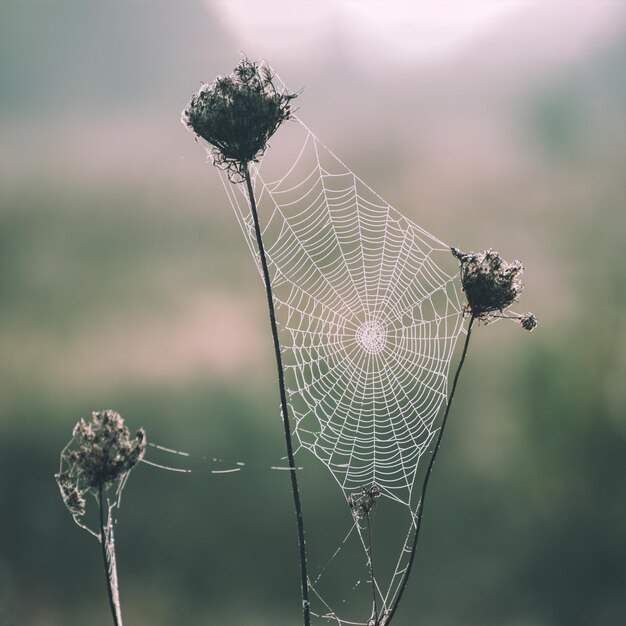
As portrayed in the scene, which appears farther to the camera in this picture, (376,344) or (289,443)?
(376,344)

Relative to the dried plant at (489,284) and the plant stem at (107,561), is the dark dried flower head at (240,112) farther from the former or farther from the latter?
the plant stem at (107,561)

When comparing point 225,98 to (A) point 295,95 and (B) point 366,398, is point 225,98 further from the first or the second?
(B) point 366,398

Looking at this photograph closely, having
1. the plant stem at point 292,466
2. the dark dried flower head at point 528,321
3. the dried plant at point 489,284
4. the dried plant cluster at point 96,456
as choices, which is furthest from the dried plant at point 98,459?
the dark dried flower head at point 528,321

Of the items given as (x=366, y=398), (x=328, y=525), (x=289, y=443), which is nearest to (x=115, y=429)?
(x=289, y=443)

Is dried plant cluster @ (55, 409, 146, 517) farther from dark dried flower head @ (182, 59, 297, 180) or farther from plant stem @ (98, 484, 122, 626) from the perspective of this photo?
dark dried flower head @ (182, 59, 297, 180)

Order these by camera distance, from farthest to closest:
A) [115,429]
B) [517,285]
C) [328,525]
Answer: [328,525] → [517,285] → [115,429]

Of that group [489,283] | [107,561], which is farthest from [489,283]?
[107,561]

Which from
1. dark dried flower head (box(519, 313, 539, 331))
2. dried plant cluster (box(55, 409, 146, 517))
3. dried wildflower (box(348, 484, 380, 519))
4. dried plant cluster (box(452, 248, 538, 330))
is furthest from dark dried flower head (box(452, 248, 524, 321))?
dried plant cluster (box(55, 409, 146, 517))

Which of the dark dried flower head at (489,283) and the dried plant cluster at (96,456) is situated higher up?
the dark dried flower head at (489,283)
